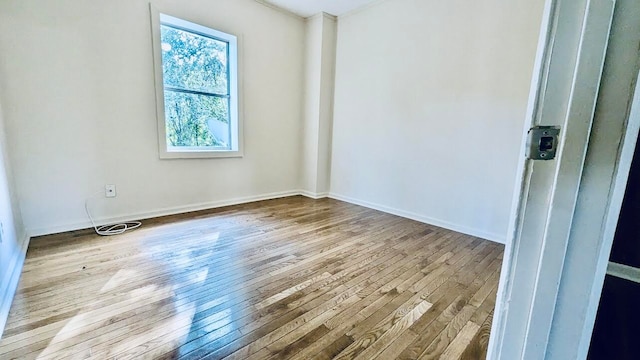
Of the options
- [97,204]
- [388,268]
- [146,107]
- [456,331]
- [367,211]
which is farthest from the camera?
[367,211]

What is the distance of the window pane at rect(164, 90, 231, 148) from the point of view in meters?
3.14

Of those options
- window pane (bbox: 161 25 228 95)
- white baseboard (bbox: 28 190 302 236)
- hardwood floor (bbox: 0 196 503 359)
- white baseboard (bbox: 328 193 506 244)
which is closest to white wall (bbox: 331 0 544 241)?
white baseboard (bbox: 328 193 506 244)

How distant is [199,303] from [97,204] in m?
1.89

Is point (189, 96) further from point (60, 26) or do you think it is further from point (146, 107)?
point (60, 26)

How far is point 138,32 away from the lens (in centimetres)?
273

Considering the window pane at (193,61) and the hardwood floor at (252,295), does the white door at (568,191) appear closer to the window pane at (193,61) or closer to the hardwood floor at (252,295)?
the hardwood floor at (252,295)

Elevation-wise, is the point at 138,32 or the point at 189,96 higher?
the point at 138,32

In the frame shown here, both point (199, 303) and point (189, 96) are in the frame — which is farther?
point (189, 96)

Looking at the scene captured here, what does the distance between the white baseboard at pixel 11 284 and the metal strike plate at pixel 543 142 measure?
2.18 metres

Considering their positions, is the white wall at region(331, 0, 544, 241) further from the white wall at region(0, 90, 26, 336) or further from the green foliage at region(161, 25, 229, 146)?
the white wall at region(0, 90, 26, 336)

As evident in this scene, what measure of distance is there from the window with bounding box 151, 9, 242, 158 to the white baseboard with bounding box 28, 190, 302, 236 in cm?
61

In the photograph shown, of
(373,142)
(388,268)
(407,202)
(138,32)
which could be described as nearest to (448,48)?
(373,142)

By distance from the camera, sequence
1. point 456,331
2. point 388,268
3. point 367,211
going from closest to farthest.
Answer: point 456,331 → point 388,268 → point 367,211

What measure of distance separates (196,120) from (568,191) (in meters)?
3.54
